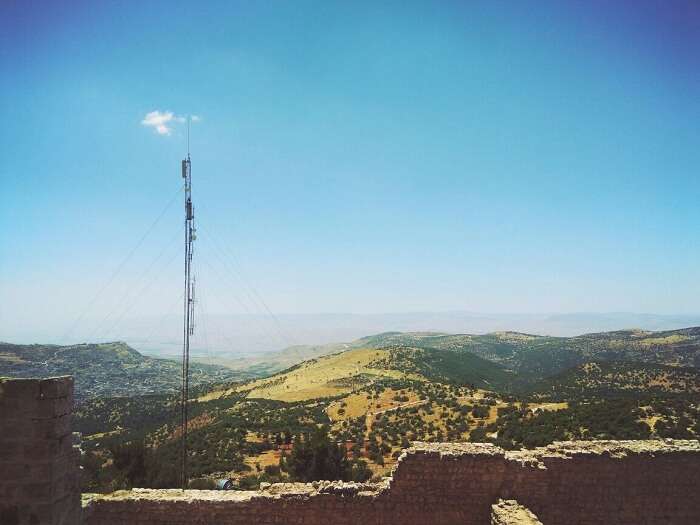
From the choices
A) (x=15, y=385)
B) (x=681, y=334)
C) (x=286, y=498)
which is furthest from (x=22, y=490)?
(x=681, y=334)

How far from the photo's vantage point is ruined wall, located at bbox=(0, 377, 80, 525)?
4.61m

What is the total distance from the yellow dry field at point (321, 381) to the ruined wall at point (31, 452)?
116 feet

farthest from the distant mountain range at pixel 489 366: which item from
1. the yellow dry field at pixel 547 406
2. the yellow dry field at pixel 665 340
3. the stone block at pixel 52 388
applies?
the stone block at pixel 52 388

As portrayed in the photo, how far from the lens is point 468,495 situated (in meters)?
8.80

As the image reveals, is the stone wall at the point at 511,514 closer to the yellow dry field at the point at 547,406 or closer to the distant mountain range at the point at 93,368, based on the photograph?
the yellow dry field at the point at 547,406

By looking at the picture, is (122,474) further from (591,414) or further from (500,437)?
(591,414)

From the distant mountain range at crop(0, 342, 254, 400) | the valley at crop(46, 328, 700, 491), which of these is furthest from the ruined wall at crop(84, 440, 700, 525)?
the distant mountain range at crop(0, 342, 254, 400)

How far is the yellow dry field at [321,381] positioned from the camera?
137ft

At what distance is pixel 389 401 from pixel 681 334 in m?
62.8

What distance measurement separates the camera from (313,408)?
31125 mm

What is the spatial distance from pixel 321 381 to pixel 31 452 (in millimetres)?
45851

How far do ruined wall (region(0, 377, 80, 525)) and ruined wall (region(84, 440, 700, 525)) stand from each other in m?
4.52

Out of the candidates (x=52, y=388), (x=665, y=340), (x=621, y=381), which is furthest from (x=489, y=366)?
(x=52, y=388)

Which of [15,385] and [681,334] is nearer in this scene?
[15,385]
